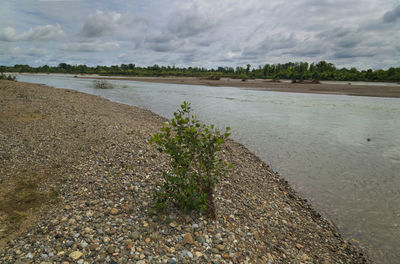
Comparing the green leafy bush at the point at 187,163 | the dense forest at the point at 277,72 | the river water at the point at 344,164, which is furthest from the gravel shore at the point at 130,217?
the dense forest at the point at 277,72

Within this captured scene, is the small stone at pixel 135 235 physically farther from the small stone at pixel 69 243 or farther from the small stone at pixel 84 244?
the small stone at pixel 69 243

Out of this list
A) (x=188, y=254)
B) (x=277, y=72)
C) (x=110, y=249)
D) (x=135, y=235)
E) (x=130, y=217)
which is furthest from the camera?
(x=277, y=72)

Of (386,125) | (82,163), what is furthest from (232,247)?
(386,125)

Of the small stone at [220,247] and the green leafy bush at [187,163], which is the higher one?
the green leafy bush at [187,163]

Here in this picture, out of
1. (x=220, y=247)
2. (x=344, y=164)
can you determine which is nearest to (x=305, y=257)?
(x=220, y=247)

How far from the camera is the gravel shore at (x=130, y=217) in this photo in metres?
4.17

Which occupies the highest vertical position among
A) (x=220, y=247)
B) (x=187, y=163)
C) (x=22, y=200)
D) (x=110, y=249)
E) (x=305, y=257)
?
(x=187, y=163)

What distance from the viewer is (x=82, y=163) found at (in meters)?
7.63

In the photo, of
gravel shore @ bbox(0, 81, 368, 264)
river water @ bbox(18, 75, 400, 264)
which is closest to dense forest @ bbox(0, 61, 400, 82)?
river water @ bbox(18, 75, 400, 264)

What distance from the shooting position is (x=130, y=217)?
16.4 ft

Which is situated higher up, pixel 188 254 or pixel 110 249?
pixel 110 249

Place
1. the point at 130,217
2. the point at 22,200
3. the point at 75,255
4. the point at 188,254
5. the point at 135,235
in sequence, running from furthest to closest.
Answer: the point at 22,200, the point at 130,217, the point at 135,235, the point at 188,254, the point at 75,255

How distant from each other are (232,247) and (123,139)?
7.24 metres

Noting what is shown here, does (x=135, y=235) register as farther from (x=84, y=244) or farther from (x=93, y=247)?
(x=84, y=244)
